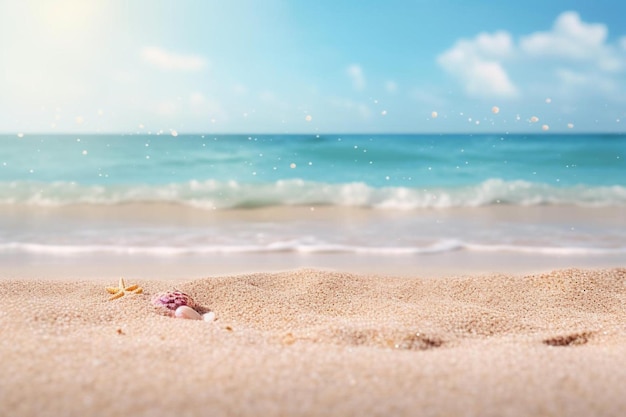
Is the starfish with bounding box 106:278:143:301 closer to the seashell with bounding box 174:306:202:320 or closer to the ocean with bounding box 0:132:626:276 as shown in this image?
the seashell with bounding box 174:306:202:320

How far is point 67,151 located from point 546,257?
17518 mm

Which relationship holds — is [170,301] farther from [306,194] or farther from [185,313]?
[306,194]

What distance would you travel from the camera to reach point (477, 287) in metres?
3.89

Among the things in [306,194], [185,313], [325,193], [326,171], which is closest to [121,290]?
[185,313]

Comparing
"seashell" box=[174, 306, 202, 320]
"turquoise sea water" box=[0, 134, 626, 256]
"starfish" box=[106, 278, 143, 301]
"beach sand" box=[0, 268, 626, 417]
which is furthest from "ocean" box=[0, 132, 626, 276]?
"seashell" box=[174, 306, 202, 320]

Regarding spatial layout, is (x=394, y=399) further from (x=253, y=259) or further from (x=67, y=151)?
(x=67, y=151)

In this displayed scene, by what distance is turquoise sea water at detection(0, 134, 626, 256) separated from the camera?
6.16 metres

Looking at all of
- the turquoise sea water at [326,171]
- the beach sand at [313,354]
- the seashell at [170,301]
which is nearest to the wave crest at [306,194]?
the turquoise sea water at [326,171]

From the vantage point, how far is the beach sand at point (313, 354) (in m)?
1.75

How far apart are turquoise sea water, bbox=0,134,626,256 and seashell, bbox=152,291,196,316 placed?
2348mm

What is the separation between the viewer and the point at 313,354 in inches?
85.8

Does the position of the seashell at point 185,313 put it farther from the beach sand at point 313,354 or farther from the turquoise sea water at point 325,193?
the turquoise sea water at point 325,193

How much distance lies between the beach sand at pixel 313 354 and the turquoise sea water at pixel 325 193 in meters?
2.22

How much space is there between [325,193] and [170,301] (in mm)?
8389
